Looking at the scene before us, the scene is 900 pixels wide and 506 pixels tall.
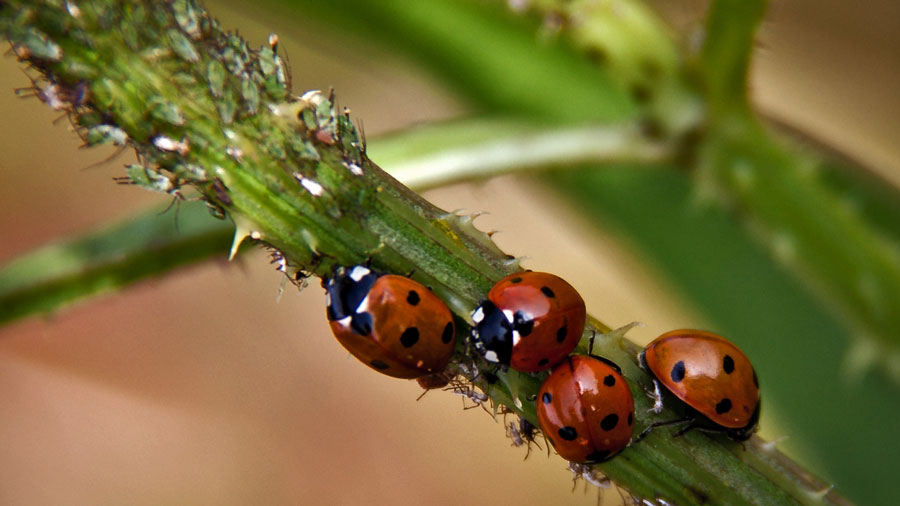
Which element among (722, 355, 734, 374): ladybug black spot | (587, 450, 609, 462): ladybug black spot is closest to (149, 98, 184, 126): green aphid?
(587, 450, 609, 462): ladybug black spot

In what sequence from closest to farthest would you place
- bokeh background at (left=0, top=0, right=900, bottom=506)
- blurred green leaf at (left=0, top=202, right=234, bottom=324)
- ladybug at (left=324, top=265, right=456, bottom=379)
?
ladybug at (left=324, top=265, right=456, bottom=379), blurred green leaf at (left=0, top=202, right=234, bottom=324), bokeh background at (left=0, top=0, right=900, bottom=506)

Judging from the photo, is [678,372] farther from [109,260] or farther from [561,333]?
[109,260]

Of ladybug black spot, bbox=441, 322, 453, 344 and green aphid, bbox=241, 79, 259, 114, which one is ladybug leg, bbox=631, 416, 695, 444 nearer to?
ladybug black spot, bbox=441, 322, 453, 344

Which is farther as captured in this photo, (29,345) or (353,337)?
A: (29,345)

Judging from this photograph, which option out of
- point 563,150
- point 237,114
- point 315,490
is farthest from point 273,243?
point 315,490

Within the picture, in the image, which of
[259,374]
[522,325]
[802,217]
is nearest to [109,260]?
[522,325]

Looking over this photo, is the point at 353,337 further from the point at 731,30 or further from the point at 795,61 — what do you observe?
the point at 795,61
